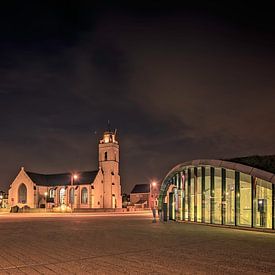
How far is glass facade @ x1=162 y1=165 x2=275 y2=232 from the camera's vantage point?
25328 mm

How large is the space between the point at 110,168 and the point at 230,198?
84577mm

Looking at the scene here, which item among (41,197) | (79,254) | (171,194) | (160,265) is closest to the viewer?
(160,265)

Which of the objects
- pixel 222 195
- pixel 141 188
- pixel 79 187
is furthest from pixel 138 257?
pixel 141 188

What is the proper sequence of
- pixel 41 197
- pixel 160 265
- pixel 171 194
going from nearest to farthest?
1. pixel 160 265
2. pixel 171 194
3. pixel 41 197

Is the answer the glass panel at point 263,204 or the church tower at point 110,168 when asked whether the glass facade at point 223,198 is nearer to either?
the glass panel at point 263,204

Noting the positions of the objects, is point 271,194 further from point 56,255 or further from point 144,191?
point 144,191

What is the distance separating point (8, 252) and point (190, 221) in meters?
21.4

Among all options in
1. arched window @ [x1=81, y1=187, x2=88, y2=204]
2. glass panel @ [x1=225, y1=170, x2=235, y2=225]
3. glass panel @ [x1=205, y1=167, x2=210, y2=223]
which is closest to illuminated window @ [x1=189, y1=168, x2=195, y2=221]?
glass panel @ [x1=205, y1=167, x2=210, y2=223]

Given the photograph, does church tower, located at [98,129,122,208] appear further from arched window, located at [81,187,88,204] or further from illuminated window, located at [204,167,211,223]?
illuminated window, located at [204,167,211,223]

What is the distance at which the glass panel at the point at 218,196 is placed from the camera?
96.7ft

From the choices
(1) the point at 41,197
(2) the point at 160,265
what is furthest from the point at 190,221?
(1) the point at 41,197

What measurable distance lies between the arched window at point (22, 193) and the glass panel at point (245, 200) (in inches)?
3840

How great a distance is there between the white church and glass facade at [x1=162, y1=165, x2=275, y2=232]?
73230mm

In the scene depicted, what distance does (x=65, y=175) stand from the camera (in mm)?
120125
